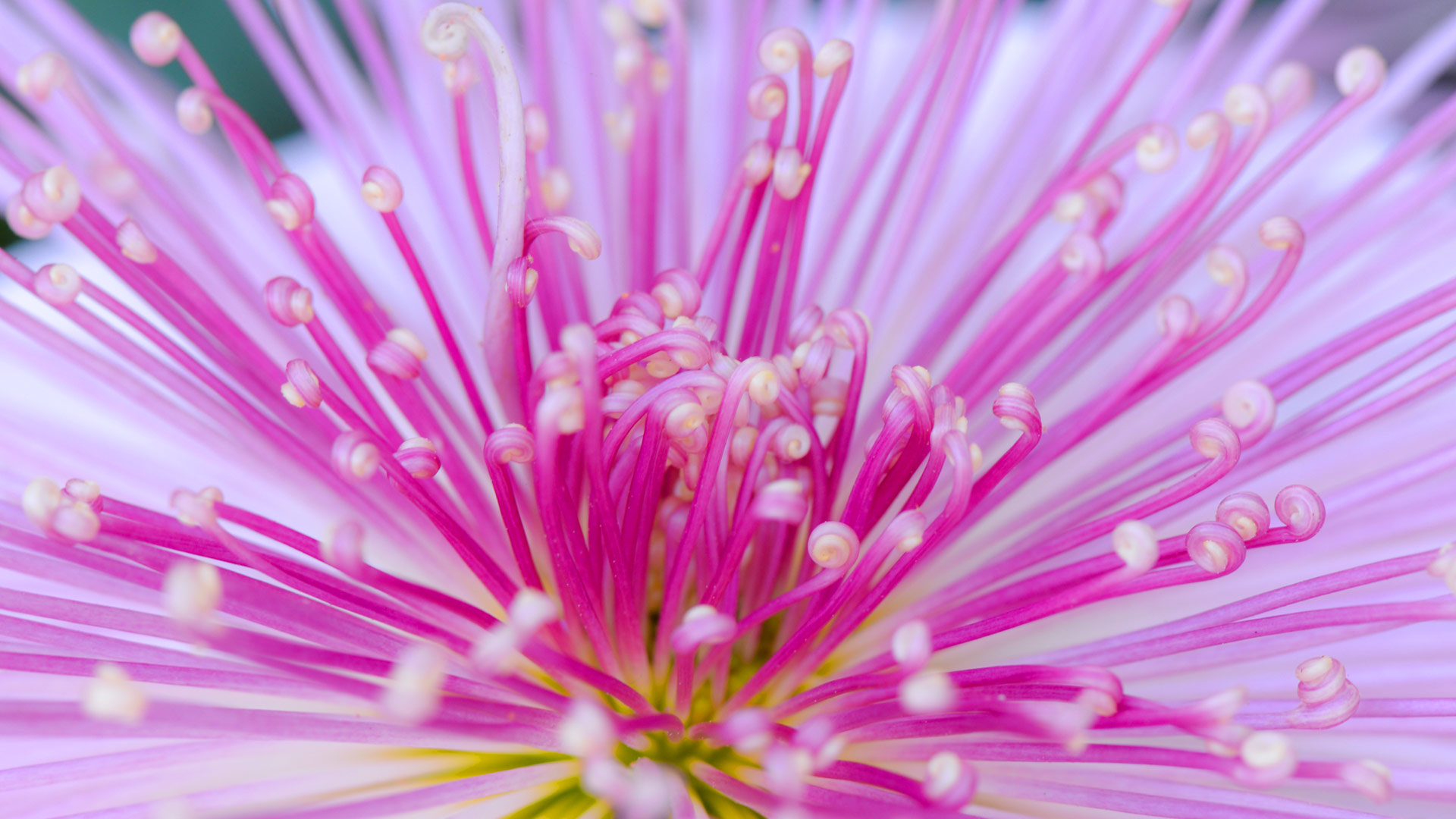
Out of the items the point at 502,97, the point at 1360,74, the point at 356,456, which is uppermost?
the point at 1360,74

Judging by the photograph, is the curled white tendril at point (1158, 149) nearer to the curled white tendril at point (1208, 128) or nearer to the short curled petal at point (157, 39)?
the curled white tendril at point (1208, 128)

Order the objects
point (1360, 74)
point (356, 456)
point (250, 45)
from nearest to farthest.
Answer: point (356, 456), point (1360, 74), point (250, 45)

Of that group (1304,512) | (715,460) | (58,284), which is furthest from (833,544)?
(58,284)

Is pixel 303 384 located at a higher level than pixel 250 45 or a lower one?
lower

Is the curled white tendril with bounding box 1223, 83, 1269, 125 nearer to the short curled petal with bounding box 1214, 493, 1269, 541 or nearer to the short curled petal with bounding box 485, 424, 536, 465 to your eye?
the short curled petal with bounding box 1214, 493, 1269, 541

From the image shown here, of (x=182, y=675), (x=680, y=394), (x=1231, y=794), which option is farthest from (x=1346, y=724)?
(x=182, y=675)

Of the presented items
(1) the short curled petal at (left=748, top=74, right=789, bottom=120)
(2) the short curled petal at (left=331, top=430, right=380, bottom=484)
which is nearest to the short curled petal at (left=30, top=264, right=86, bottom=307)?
(2) the short curled petal at (left=331, top=430, right=380, bottom=484)

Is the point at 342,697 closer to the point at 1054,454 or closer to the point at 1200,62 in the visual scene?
the point at 1054,454

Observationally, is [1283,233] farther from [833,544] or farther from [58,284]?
[58,284]

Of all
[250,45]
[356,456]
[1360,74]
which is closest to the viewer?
[356,456]
